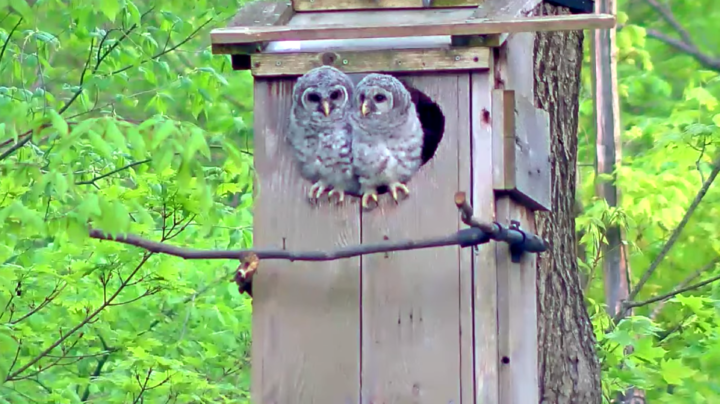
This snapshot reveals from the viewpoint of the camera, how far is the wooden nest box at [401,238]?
2.79 m

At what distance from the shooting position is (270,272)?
9.55 feet

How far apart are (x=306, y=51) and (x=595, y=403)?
1674mm

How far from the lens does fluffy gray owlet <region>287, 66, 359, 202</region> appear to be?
2.85 m

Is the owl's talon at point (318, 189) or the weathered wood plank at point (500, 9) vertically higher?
the weathered wood plank at point (500, 9)

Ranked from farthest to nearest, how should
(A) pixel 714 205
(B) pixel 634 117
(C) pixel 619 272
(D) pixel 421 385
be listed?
(B) pixel 634 117, (A) pixel 714 205, (C) pixel 619 272, (D) pixel 421 385

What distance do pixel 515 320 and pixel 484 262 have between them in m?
0.20

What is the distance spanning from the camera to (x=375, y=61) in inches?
114

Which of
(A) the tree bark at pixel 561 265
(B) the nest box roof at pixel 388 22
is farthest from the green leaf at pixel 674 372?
(B) the nest box roof at pixel 388 22

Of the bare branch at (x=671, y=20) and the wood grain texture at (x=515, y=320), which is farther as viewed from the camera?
the bare branch at (x=671, y=20)

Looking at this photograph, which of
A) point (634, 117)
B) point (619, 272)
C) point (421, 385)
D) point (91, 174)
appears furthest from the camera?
point (634, 117)

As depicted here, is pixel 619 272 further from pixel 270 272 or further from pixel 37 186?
pixel 37 186

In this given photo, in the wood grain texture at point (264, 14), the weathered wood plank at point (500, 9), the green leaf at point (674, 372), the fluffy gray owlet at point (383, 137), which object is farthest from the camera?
the green leaf at point (674, 372)

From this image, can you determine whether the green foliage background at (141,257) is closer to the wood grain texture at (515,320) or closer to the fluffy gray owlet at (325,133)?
the fluffy gray owlet at (325,133)

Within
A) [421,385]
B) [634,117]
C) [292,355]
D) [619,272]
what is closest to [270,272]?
[292,355]
